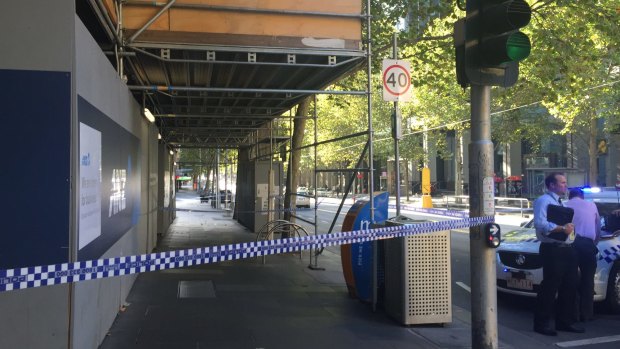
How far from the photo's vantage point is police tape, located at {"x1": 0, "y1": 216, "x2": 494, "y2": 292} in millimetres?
3377

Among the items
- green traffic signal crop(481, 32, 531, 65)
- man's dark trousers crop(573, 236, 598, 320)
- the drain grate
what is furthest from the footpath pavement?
green traffic signal crop(481, 32, 531, 65)

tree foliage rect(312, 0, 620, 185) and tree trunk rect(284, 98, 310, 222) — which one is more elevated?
tree foliage rect(312, 0, 620, 185)

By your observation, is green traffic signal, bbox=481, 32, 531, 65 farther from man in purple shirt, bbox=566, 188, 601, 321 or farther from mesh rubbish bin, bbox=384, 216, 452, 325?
man in purple shirt, bbox=566, 188, 601, 321

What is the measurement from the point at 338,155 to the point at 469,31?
150 feet

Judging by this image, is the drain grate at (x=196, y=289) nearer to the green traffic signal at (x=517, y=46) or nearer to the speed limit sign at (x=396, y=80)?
Answer: the speed limit sign at (x=396, y=80)

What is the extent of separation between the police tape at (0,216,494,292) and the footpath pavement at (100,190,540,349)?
3.53ft

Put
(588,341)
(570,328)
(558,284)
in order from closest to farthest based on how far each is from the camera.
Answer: (588,341)
(558,284)
(570,328)

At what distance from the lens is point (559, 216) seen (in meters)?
6.26

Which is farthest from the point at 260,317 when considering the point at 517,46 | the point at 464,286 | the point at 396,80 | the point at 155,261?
the point at 464,286

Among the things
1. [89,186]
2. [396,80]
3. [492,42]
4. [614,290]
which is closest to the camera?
[89,186]

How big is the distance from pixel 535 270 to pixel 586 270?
2.41ft

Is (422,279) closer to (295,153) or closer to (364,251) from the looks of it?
(364,251)

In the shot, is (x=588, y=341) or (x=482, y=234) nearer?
(x=482, y=234)

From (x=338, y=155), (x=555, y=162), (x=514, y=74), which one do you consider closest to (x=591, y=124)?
(x=555, y=162)
